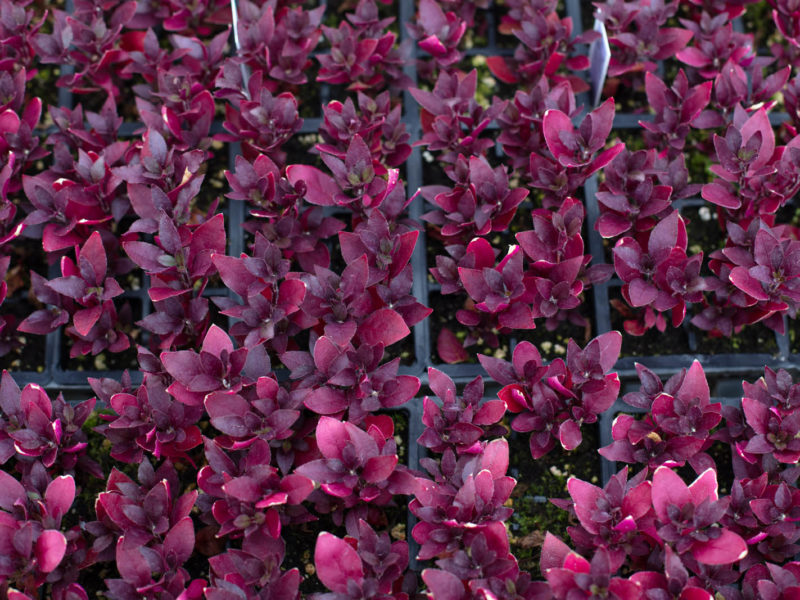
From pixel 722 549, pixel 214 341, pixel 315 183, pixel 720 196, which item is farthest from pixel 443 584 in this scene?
pixel 720 196

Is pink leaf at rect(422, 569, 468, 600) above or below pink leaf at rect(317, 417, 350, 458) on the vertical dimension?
below

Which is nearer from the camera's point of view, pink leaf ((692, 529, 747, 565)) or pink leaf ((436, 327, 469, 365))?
pink leaf ((692, 529, 747, 565))

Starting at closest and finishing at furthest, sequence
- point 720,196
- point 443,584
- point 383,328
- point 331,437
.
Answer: point 443,584 → point 331,437 → point 383,328 → point 720,196

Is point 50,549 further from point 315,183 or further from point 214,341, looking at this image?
point 315,183

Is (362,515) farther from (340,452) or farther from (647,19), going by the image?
(647,19)

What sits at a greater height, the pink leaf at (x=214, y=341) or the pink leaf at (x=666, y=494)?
the pink leaf at (x=214, y=341)

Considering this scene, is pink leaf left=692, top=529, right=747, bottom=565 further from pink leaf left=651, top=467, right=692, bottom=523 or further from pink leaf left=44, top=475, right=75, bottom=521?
pink leaf left=44, top=475, right=75, bottom=521

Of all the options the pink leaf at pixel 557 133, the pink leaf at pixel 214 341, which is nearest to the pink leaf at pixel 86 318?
the pink leaf at pixel 214 341

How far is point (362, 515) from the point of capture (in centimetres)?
121

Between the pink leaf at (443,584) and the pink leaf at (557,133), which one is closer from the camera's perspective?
the pink leaf at (443,584)

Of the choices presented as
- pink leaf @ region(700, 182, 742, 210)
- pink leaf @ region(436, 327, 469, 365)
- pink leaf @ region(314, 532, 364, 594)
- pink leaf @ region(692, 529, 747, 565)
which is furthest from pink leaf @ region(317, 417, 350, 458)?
pink leaf @ region(700, 182, 742, 210)

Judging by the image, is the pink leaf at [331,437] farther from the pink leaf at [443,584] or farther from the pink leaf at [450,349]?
the pink leaf at [450,349]

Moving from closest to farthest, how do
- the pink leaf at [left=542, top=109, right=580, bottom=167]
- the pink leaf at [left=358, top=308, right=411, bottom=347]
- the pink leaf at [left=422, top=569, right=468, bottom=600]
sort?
1. the pink leaf at [left=422, top=569, right=468, bottom=600]
2. the pink leaf at [left=358, top=308, right=411, bottom=347]
3. the pink leaf at [left=542, top=109, right=580, bottom=167]

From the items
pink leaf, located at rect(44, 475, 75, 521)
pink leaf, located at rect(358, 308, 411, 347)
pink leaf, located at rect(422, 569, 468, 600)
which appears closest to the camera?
pink leaf, located at rect(422, 569, 468, 600)
